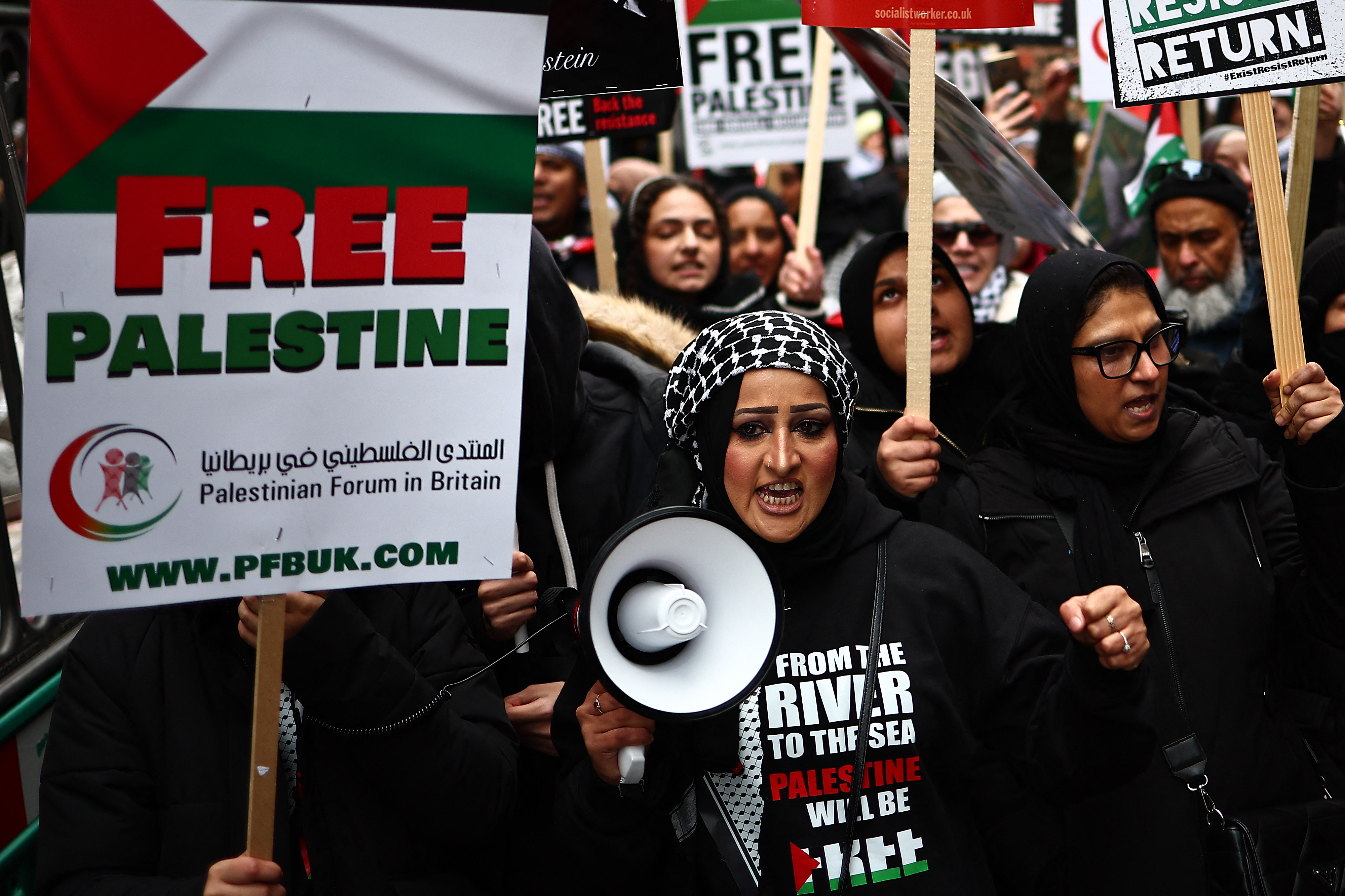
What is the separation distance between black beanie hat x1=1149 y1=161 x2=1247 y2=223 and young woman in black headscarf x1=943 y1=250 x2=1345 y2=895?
7.23ft

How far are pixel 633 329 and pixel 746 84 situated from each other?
10.2ft

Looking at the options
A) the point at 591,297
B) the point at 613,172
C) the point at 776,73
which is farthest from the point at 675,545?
the point at 613,172

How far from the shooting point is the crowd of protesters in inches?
86.4

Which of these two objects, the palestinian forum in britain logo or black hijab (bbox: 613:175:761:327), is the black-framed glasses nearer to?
the palestinian forum in britain logo

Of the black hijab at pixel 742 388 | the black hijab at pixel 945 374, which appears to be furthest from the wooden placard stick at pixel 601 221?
the black hijab at pixel 742 388

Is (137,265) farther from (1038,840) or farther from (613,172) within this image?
(613,172)

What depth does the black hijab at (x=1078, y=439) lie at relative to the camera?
270cm

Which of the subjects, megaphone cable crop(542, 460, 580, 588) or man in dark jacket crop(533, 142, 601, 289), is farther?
man in dark jacket crop(533, 142, 601, 289)

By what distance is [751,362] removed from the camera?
7.91 ft

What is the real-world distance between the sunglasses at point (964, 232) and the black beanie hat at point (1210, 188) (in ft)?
2.32

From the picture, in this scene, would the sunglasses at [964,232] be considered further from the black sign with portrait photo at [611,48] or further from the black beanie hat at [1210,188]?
the black sign with portrait photo at [611,48]

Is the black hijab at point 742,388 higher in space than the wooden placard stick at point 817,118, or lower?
lower

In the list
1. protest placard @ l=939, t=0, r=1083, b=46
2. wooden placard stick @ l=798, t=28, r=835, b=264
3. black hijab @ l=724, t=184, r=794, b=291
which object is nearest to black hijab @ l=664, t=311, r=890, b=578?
wooden placard stick @ l=798, t=28, r=835, b=264

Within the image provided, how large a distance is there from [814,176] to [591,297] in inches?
56.7
